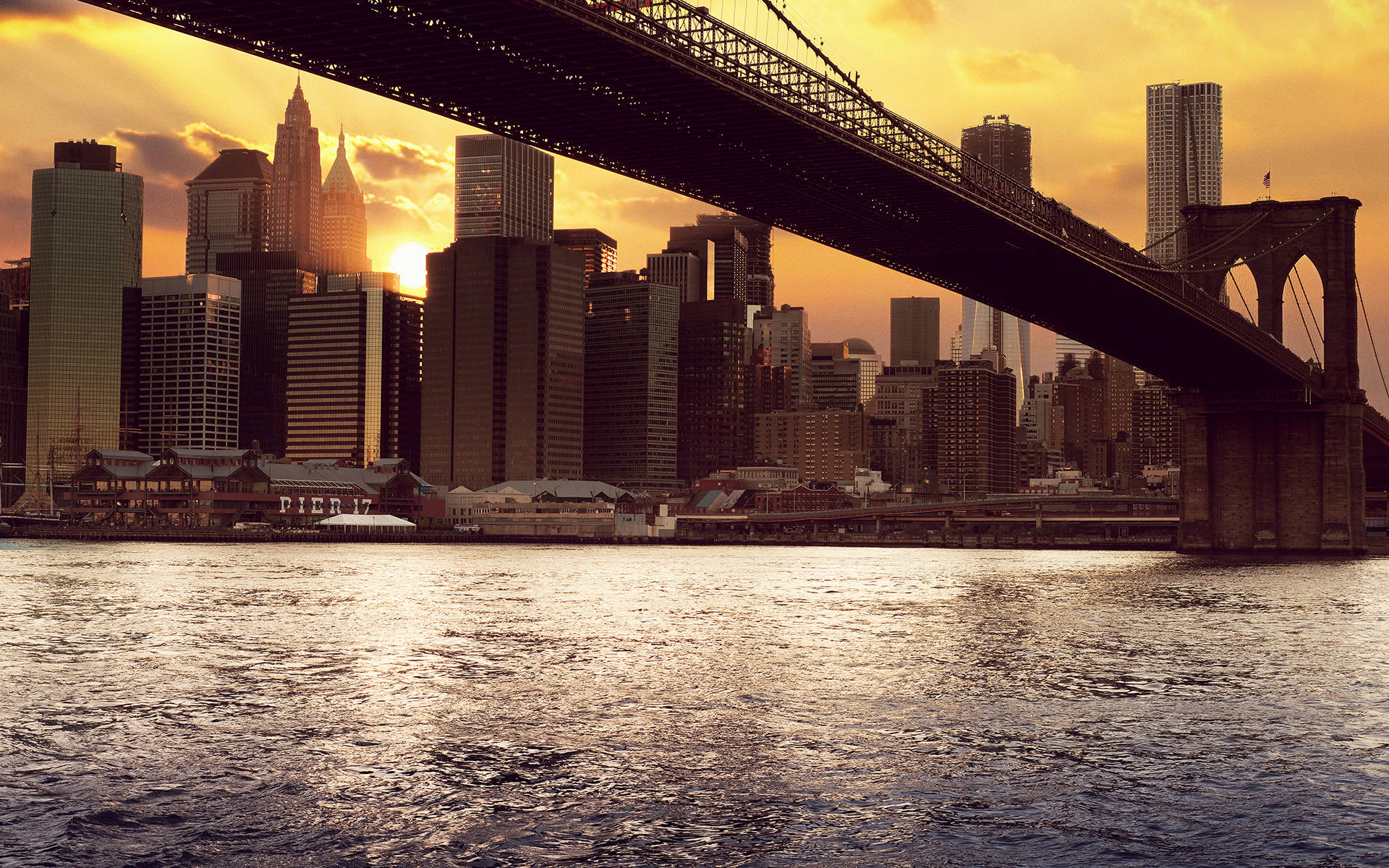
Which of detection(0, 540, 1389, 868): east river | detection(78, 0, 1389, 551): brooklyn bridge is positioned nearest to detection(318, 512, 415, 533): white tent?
detection(78, 0, 1389, 551): brooklyn bridge

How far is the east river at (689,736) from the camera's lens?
1520 cm

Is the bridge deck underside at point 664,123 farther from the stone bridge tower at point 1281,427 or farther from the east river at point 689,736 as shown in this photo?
the stone bridge tower at point 1281,427

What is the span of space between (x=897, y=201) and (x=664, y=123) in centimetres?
1369

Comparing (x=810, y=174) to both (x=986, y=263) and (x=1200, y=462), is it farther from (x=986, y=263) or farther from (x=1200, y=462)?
(x=1200, y=462)

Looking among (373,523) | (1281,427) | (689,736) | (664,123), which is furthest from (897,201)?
(373,523)

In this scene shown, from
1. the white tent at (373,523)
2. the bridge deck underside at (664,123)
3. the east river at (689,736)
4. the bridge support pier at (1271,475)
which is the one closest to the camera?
the east river at (689,736)

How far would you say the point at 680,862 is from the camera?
14258mm

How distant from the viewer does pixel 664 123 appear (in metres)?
40.3

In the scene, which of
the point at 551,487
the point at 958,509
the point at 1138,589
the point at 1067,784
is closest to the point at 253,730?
the point at 1067,784


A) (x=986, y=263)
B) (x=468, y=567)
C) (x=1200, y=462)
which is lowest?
(x=468, y=567)

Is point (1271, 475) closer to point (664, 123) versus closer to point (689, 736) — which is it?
point (664, 123)

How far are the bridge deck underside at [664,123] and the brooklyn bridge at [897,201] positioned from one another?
3.7 inches

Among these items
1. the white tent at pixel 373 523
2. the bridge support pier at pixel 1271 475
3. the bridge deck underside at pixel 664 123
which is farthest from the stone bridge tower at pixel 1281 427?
the white tent at pixel 373 523

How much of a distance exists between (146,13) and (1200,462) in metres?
73.7
